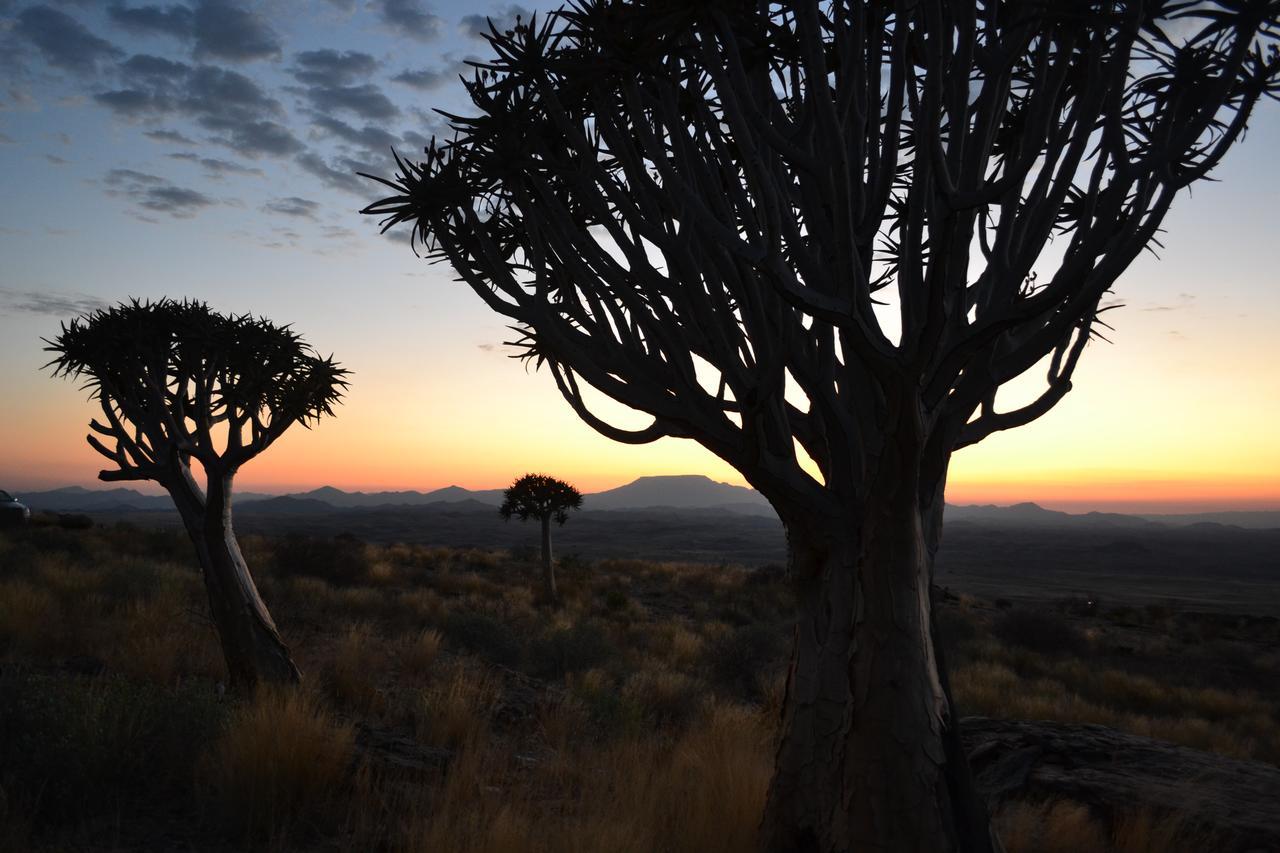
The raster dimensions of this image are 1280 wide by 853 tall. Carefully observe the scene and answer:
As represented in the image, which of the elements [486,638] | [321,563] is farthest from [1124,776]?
[321,563]

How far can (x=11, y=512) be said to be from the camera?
22.4 m

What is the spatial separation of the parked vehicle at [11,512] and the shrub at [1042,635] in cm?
2949

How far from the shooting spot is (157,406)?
29.8 feet

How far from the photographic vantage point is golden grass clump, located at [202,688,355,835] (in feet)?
15.5

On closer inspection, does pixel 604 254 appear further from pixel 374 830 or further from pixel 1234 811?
pixel 1234 811

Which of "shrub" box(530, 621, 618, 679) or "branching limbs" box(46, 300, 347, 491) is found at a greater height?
"branching limbs" box(46, 300, 347, 491)

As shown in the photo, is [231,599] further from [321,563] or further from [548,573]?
[548,573]

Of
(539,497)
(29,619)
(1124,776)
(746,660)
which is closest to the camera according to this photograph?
(1124,776)

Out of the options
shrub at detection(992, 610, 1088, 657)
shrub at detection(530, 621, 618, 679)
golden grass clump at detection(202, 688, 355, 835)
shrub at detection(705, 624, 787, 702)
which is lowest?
shrub at detection(992, 610, 1088, 657)

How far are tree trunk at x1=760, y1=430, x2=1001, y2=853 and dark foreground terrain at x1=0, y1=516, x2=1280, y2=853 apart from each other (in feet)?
3.44

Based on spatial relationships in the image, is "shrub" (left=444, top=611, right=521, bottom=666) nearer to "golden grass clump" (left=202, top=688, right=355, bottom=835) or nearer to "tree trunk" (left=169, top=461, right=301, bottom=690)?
"tree trunk" (left=169, top=461, right=301, bottom=690)

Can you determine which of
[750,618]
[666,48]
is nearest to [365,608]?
[750,618]

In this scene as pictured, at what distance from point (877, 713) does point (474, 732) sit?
188 inches

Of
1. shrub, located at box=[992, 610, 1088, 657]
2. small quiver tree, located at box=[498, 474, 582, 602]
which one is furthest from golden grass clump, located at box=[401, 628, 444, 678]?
shrub, located at box=[992, 610, 1088, 657]
